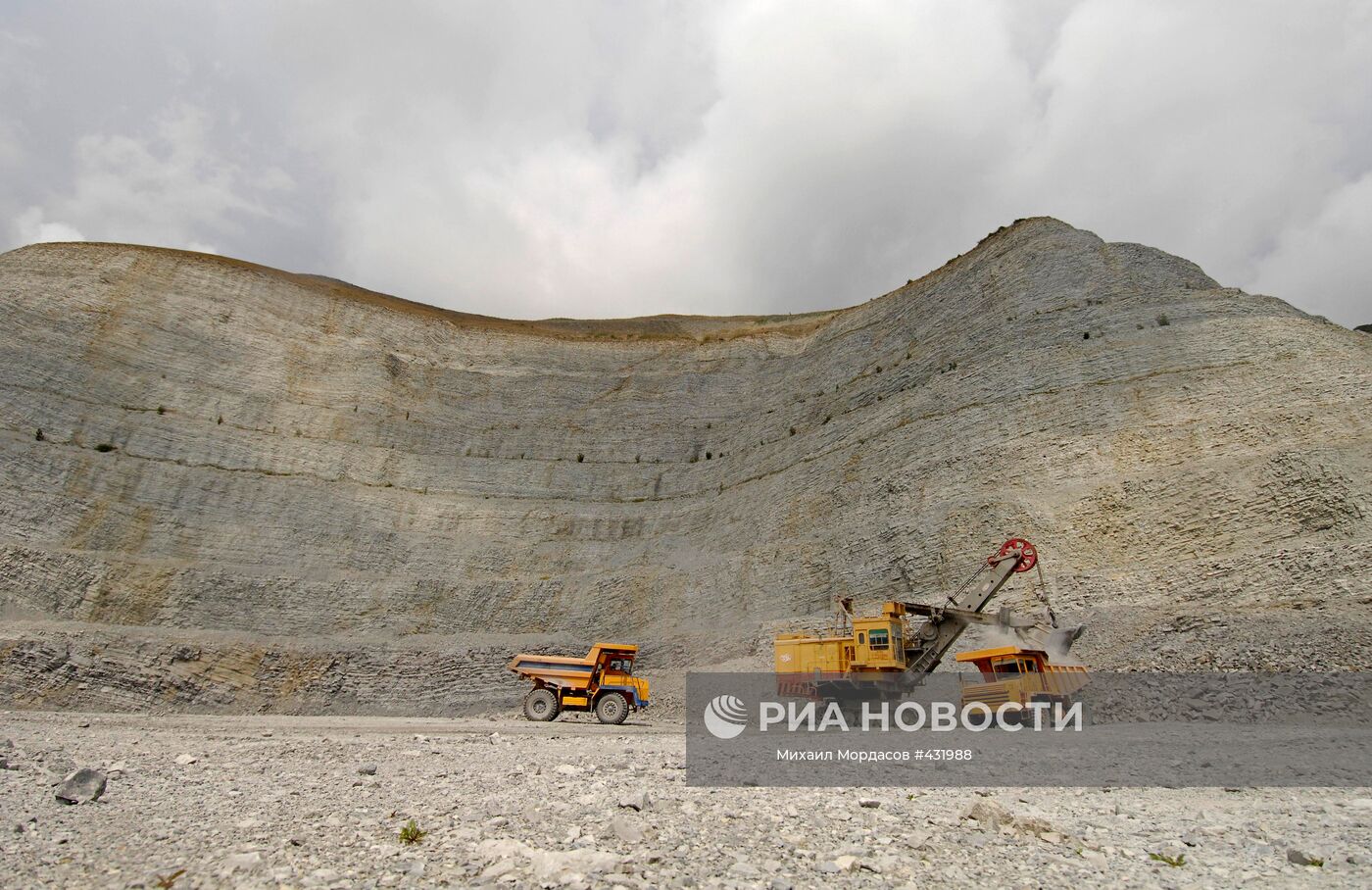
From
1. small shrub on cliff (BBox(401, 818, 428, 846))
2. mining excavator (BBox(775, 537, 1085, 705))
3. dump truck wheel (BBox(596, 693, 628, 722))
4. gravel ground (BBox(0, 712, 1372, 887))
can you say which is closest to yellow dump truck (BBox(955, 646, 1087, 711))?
mining excavator (BBox(775, 537, 1085, 705))

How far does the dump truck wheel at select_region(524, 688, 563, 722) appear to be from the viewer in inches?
687

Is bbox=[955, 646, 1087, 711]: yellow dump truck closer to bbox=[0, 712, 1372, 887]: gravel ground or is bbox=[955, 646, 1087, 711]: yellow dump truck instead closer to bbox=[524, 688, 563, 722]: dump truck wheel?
bbox=[0, 712, 1372, 887]: gravel ground

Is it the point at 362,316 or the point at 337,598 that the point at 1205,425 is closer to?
the point at 337,598

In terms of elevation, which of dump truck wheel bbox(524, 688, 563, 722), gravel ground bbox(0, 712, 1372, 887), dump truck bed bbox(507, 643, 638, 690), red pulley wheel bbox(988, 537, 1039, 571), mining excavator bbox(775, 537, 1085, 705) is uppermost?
red pulley wheel bbox(988, 537, 1039, 571)

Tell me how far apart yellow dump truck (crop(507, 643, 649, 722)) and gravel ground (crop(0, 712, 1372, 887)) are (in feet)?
30.0

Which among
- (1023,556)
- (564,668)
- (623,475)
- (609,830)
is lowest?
(609,830)

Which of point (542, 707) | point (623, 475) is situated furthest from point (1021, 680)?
point (623, 475)

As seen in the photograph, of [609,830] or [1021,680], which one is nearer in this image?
[609,830]

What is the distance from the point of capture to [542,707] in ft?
57.6

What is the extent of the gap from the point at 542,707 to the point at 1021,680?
11.0 metres

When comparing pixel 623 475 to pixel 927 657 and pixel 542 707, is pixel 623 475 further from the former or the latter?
pixel 927 657

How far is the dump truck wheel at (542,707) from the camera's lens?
17.5 metres

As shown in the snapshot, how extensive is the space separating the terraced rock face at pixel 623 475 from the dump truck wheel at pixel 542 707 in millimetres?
5753

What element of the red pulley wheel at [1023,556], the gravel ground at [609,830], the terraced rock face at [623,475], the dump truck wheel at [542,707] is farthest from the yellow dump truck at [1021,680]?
the dump truck wheel at [542,707]
